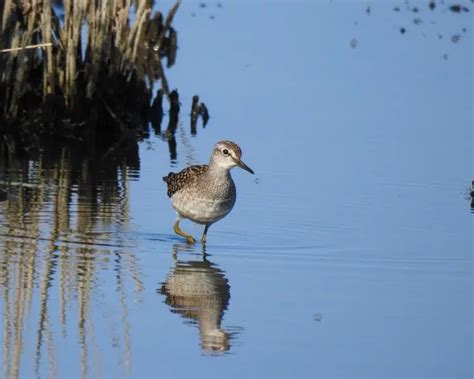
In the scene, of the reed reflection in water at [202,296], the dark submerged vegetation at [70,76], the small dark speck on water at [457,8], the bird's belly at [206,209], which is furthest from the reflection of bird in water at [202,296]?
the small dark speck on water at [457,8]

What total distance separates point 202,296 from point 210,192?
6.95 ft

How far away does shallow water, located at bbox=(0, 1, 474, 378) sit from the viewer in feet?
28.1

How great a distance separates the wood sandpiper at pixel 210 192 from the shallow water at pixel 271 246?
0.67 ft

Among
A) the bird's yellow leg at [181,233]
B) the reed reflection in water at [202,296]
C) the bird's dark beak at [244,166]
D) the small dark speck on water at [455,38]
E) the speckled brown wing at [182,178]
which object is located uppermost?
the small dark speck on water at [455,38]

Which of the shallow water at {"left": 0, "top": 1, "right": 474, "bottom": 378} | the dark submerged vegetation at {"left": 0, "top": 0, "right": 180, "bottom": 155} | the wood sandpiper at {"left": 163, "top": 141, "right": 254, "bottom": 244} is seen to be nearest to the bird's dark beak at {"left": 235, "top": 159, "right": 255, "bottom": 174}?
the wood sandpiper at {"left": 163, "top": 141, "right": 254, "bottom": 244}

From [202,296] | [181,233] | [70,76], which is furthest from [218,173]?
[70,76]

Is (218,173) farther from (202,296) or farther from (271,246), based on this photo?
(202,296)

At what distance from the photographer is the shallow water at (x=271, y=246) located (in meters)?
8.55

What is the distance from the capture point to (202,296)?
982 cm

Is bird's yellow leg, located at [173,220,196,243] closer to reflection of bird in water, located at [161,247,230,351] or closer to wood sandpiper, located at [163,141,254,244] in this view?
wood sandpiper, located at [163,141,254,244]

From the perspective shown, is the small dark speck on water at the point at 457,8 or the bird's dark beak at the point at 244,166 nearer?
the bird's dark beak at the point at 244,166

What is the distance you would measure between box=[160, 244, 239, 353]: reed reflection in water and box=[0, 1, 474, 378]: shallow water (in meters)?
0.02

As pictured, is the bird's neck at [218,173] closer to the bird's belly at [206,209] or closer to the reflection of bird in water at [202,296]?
the bird's belly at [206,209]

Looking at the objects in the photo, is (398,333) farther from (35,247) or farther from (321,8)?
(321,8)
